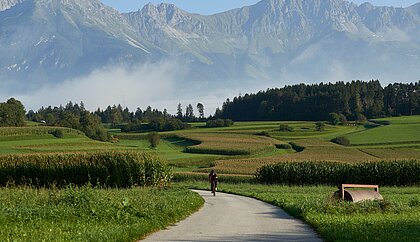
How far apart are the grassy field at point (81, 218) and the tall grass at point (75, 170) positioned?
73.1 ft

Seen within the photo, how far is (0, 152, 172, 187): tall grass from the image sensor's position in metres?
47.6

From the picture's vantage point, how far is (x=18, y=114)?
131m

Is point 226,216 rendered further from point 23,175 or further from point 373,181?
point 373,181

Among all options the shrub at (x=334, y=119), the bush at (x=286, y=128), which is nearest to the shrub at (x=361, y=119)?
the shrub at (x=334, y=119)

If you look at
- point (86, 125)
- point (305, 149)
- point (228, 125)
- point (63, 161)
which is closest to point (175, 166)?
point (305, 149)

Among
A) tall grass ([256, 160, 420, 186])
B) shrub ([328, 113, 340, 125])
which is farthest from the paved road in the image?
shrub ([328, 113, 340, 125])

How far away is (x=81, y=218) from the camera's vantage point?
1892 centimetres

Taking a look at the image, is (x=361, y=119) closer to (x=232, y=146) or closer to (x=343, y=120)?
(x=343, y=120)

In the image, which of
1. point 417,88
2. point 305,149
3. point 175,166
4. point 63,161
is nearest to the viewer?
point 63,161

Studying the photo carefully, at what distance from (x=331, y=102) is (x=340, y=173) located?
10599cm

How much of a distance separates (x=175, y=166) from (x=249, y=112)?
110 meters

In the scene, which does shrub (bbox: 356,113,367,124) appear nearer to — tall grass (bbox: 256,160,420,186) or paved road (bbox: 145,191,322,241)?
tall grass (bbox: 256,160,420,186)

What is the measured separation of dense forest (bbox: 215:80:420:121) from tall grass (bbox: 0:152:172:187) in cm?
10476

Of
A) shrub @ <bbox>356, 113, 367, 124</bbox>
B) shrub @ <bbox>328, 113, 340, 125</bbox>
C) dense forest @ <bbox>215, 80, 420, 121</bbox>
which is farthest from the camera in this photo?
dense forest @ <bbox>215, 80, 420, 121</bbox>
